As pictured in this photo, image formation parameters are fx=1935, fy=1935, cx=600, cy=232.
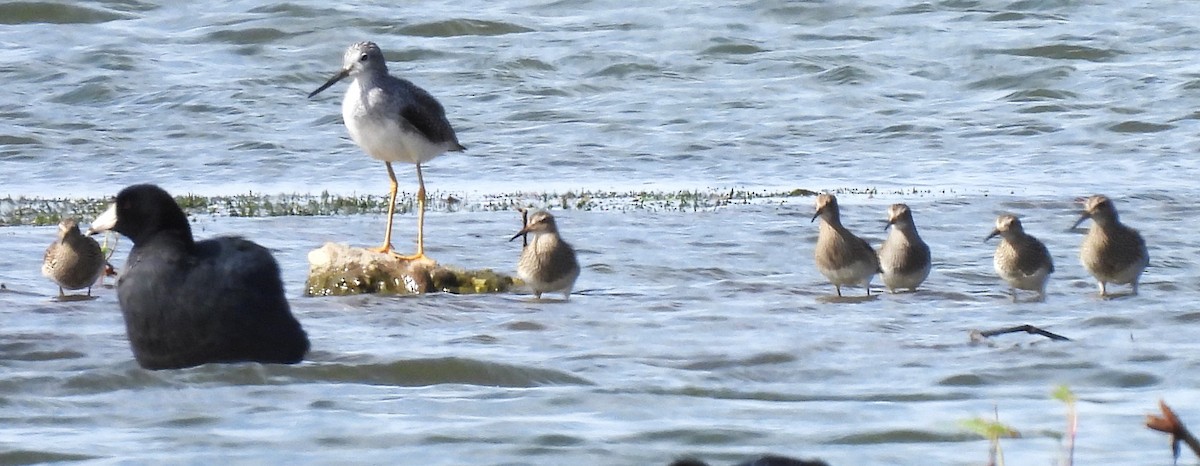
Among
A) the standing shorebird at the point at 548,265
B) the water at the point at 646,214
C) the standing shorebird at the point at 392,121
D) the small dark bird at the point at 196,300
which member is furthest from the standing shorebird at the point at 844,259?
the small dark bird at the point at 196,300

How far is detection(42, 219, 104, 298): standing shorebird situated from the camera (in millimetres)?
10953

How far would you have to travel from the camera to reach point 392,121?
11766 mm

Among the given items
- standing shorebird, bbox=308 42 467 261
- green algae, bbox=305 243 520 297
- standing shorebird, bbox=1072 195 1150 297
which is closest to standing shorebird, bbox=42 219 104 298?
green algae, bbox=305 243 520 297

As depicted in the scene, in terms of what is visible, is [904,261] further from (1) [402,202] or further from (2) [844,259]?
(1) [402,202]

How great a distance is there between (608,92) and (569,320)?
1094 centimetres

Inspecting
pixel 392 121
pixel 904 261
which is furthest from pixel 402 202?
pixel 904 261

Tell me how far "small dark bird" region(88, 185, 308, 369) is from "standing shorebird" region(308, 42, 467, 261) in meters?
3.62

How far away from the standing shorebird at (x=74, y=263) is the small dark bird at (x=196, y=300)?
9.60ft

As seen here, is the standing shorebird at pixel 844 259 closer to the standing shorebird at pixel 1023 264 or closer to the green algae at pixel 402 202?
the standing shorebird at pixel 1023 264

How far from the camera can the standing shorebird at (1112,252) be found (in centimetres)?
1073

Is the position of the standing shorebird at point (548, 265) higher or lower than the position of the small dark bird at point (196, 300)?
lower

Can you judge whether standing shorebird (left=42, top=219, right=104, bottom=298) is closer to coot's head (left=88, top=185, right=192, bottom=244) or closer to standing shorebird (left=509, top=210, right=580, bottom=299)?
standing shorebird (left=509, top=210, right=580, bottom=299)

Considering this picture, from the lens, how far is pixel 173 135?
60.8ft

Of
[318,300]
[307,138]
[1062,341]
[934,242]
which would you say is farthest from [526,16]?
[1062,341]
